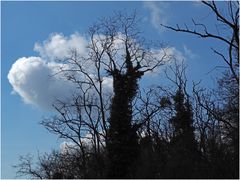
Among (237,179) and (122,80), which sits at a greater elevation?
(122,80)

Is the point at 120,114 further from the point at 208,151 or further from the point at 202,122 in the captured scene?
the point at 208,151

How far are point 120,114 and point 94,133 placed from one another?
4.91 m

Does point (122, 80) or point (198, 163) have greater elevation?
point (122, 80)

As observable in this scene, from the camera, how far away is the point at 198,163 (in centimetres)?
2003

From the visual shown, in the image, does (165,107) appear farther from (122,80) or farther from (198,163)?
(198,163)

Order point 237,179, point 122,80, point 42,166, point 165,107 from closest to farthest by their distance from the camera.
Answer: point 237,179 → point 122,80 → point 165,107 → point 42,166

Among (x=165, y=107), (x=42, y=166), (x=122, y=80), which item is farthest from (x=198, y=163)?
(x=42, y=166)

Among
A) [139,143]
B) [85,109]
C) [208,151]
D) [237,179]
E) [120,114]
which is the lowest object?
[237,179]

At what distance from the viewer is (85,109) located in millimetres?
37250

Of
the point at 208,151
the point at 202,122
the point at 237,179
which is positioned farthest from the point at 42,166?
the point at 237,179

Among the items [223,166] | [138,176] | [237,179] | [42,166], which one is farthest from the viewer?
[42,166]

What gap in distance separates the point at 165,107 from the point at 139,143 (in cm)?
690

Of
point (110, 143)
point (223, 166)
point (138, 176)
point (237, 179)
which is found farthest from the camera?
point (110, 143)

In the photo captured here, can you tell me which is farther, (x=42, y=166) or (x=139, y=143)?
(x=42, y=166)
